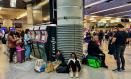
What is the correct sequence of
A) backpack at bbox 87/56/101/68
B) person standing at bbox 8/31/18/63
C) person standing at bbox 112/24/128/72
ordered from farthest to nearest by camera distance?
person standing at bbox 8/31/18/63
backpack at bbox 87/56/101/68
person standing at bbox 112/24/128/72

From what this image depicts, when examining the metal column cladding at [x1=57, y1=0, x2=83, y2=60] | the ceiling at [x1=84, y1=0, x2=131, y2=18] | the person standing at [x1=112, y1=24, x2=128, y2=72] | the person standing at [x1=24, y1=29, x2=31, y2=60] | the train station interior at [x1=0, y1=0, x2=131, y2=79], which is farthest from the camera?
the ceiling at [x1=84, y1=0, x2=131, y2=18]

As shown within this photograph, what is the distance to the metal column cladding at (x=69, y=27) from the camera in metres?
9.58

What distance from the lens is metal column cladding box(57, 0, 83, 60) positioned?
9.58m

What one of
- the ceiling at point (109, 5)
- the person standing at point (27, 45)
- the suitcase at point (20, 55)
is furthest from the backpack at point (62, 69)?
the ceiling at point (109, 5)

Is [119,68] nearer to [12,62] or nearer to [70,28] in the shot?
[70,28]

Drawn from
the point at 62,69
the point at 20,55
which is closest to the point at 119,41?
the point at 62,69

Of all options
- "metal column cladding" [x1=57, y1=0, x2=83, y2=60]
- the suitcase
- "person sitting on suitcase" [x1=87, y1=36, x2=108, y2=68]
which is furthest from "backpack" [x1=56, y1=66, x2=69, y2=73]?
the suitcase

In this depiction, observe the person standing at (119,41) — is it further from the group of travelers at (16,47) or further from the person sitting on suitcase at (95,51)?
the group of travelers at (16,47)

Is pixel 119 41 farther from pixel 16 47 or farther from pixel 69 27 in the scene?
pixel 16 47

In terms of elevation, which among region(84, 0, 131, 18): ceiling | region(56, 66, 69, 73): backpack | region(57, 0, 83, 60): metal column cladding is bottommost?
region(56, 66, 69, 73): backpack

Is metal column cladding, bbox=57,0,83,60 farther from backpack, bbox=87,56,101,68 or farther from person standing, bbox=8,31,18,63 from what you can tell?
person standing, bbox=8,31,18,63

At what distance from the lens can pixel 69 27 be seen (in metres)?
9.67

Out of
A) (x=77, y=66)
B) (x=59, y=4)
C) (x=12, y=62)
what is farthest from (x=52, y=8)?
(x=77, y=66)

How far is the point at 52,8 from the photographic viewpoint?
10.5m
